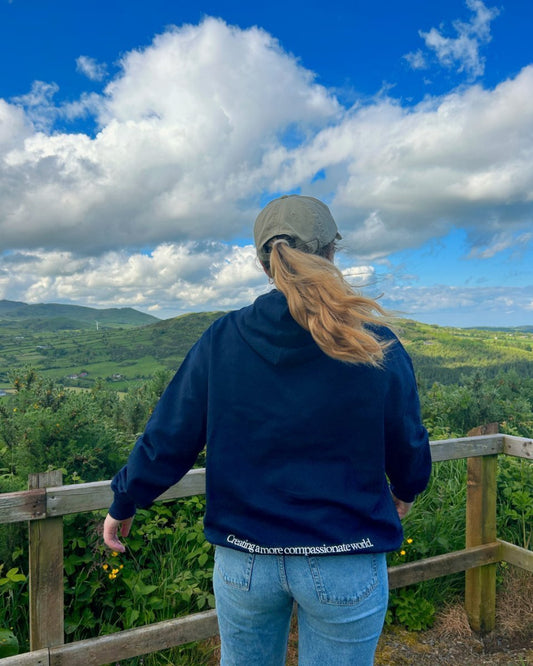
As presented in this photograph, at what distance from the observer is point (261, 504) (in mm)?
1352

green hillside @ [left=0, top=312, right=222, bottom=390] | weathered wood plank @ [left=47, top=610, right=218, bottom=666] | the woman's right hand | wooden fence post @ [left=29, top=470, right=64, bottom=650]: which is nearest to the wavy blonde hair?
the woman's right hand

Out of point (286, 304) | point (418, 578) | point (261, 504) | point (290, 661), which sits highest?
point (286, 304)

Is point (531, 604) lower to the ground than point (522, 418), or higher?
lower

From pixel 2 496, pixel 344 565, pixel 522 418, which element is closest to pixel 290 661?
pixel 2 496

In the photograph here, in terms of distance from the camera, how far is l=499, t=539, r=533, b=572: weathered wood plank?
3402 millimetres

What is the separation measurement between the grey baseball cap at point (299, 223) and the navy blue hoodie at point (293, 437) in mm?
207

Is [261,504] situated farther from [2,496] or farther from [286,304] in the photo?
[2,496]

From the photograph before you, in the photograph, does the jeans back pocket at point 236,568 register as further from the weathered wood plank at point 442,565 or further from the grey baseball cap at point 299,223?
the weathered wood plank at point 442,565

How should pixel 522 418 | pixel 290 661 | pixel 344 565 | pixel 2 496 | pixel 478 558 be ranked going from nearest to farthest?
pixel 344 565 → pixel 2 496 → pixel 290 661 → pixel 478 558 → pixel 522 418

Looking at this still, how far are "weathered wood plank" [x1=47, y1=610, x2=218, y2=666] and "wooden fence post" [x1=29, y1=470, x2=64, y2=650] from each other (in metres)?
0.09

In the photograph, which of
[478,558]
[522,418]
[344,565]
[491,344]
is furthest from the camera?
[491,344]

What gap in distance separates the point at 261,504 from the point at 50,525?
1.35m

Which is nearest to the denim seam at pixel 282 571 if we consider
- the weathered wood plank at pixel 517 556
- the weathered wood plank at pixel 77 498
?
the weathered wood plank at pixel 77 498

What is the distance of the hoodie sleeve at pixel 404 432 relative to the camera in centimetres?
145
